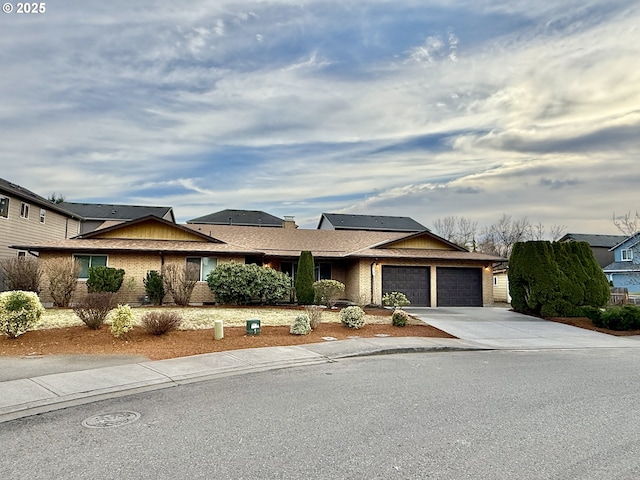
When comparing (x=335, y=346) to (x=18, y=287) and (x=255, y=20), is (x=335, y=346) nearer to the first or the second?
(x=255, y=20)

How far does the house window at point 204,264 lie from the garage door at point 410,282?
865 cm

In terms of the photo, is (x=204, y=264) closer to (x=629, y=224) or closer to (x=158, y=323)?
(x=158, y=323)

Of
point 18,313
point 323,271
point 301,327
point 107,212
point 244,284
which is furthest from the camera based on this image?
point 107,212

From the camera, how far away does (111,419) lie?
16.8 ft

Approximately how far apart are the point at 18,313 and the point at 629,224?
23.4 metres

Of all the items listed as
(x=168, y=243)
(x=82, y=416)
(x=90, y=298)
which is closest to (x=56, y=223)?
(x=168, y=243)

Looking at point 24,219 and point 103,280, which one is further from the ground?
point 24,219

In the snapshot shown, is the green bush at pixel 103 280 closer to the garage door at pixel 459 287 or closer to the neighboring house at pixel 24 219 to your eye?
the neighboring house at pixel 24 219

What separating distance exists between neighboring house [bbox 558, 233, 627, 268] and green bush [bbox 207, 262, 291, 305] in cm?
4146

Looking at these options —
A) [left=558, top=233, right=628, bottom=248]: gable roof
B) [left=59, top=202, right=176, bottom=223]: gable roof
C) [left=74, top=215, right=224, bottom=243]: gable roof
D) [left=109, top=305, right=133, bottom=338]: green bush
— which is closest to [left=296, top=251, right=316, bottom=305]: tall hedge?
[left=74, top=215, right=224, bottom=243]: gable roof

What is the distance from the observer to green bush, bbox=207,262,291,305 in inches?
724

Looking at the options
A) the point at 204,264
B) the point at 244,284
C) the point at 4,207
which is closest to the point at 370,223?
the point at 204,264

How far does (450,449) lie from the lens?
4199 millimetres

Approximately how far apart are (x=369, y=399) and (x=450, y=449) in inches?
76.4
